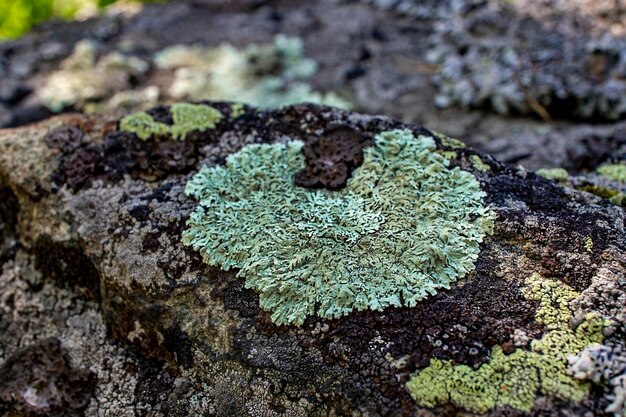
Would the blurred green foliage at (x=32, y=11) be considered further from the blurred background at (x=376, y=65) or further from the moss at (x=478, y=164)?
the moss at (x=478, y=164)

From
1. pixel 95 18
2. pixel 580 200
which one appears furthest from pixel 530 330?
pixel 95 18

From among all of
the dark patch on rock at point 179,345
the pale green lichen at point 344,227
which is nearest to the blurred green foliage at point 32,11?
the pale green lichen at point 344,227

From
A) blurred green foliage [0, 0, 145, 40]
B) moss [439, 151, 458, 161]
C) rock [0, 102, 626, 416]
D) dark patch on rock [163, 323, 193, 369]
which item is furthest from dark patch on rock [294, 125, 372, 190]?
blurred green foliage [0, 0, 145, 40]

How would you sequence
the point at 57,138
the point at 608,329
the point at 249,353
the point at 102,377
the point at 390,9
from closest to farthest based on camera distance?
the point at 608,329, the point at 249,353, the point at 102,377, the point at 57,138, the point at 390,9

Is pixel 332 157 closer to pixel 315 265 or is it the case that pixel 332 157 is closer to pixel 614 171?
pixel 315 265

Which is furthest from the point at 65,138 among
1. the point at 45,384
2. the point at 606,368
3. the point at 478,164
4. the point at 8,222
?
the point at 606,368

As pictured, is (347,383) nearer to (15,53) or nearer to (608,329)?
(608,329)

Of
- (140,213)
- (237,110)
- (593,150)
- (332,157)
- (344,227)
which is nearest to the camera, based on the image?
(344,227)

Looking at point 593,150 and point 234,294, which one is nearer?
point 234,294
